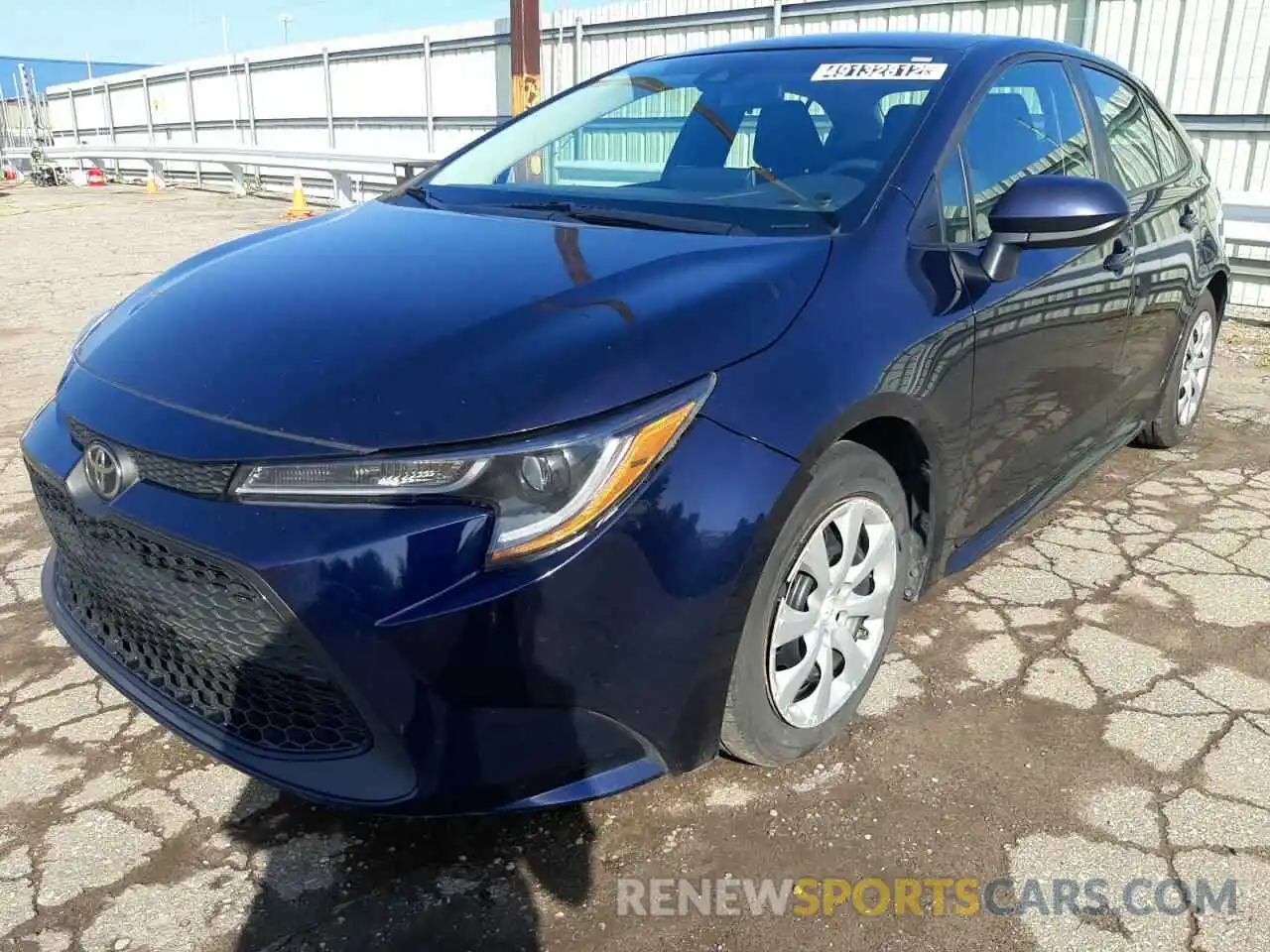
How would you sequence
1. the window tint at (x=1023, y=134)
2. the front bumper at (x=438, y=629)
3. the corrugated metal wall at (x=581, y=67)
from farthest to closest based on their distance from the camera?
the corrugated metal wall at (x=581, y=67) < the window tint at (x=1023, y=134) < the front bumper at (x=438, y=629)

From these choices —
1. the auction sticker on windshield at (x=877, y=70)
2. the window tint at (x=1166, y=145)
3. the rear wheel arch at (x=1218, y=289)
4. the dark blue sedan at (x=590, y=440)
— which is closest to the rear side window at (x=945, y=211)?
the dark blue sedan at (x=590, y=440)

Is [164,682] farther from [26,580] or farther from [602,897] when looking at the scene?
[26,580]

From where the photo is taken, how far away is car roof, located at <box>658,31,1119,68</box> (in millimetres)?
2875

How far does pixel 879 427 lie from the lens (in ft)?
7.47

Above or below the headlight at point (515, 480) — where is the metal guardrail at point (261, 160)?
below

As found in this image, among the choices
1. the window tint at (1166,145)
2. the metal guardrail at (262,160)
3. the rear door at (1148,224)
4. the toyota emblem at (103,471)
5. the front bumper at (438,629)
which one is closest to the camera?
the front bumper at (438,629)

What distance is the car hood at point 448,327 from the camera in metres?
1.76

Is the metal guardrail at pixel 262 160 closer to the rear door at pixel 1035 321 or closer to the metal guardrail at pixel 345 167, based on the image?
the metal guardrail at pixel 345 167

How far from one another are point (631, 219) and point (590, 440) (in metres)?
1.03

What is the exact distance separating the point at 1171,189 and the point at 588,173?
229 cm

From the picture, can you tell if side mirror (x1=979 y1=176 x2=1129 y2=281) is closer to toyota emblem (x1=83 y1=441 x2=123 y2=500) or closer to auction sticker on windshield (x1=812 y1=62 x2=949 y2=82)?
auction sticker on windshield (x1=812 y1=62 x2=949 y2=82)

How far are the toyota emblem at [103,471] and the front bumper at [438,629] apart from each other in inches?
1.2

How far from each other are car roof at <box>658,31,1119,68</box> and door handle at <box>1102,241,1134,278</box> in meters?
0.66

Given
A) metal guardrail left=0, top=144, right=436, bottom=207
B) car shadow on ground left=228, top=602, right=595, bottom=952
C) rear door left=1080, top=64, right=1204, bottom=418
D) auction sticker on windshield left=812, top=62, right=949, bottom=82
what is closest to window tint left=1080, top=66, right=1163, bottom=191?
rear door left=1080, top=64, right=1204, bottom=418
